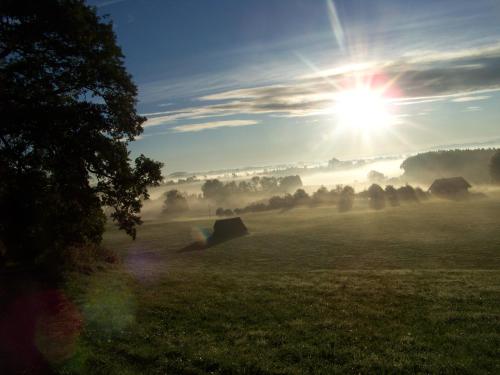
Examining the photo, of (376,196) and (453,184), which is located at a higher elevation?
(453,184)

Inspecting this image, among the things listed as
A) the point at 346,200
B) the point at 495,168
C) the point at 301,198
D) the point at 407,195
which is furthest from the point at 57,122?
the point at 495,168

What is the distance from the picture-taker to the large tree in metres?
17.9

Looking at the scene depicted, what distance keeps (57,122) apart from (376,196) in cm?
11435

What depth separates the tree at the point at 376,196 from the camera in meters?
111

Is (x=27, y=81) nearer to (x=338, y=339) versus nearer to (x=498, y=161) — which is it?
(x=338, y=339)

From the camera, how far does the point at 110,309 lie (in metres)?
17.1


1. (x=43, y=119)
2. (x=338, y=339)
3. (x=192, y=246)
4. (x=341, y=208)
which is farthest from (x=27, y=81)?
(x=341, y=208)

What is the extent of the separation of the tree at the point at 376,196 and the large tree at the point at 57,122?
323 feet

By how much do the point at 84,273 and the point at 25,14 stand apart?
15176 mm

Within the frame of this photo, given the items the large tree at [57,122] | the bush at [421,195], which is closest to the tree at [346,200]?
the bush at [421,195]

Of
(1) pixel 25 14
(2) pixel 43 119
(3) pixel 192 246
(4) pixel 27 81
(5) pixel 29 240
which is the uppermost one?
(1) pixel 25 14

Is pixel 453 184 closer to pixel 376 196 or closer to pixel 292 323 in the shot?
pixel 376 196

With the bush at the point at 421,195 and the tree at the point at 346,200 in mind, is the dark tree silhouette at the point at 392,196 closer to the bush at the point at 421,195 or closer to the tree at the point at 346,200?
the bush at the point at 421,195

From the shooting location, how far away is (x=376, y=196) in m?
121
